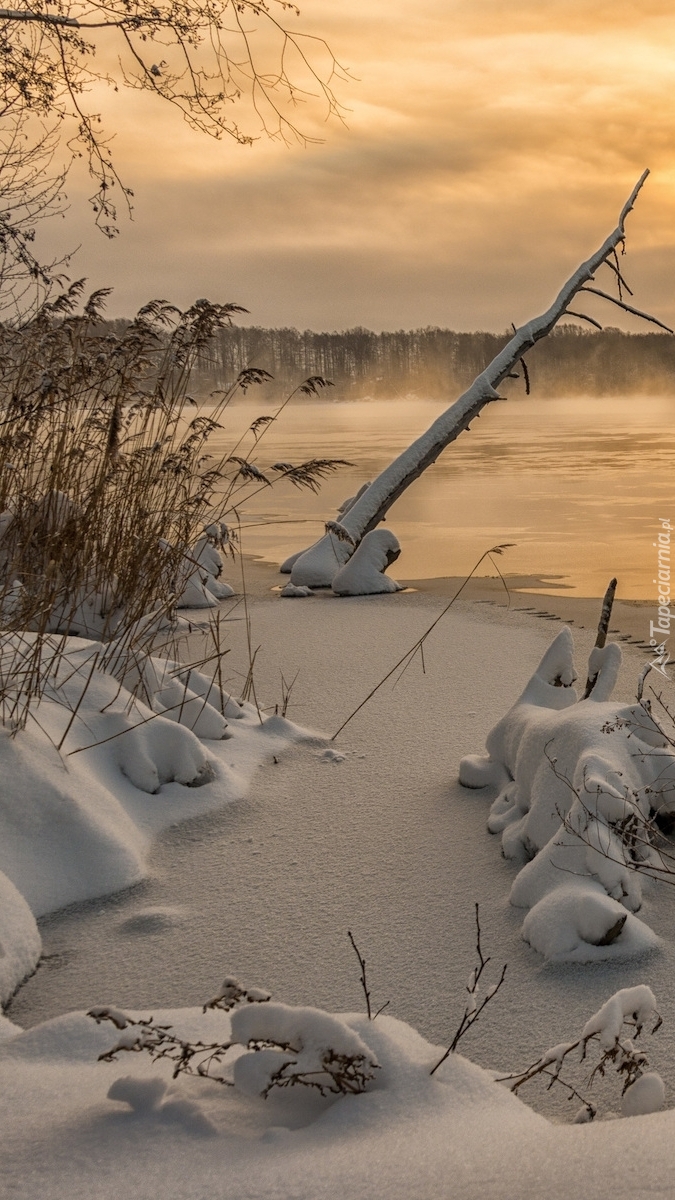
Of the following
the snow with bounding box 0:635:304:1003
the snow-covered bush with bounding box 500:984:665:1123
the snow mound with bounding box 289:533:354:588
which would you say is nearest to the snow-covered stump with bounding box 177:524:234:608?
the snow mound with bounding box 289:533:354:588

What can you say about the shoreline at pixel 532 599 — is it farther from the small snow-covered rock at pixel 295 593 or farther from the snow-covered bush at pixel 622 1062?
the snow-covered bush at pixel 622 1062

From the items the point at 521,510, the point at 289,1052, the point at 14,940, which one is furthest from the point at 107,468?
the point at 521,510

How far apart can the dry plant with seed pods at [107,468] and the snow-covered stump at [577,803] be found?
1076 mm

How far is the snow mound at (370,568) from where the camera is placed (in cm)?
731

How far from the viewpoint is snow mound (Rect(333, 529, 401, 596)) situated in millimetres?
7309

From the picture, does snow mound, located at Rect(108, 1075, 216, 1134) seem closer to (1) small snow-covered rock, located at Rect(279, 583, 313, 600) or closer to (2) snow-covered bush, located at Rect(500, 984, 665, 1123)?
(2) snow-covered bush, located at Rect(500, 984, 665, 1123)

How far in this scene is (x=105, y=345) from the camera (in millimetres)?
3635

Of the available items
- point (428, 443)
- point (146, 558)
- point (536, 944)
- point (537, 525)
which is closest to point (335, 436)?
point (537, 525)

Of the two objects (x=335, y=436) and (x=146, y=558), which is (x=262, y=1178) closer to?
(x=146, y=558)

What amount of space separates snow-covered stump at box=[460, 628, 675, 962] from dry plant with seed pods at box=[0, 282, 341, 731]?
108 centimetres

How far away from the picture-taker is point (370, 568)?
7395 mm

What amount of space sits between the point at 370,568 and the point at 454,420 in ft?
3.88

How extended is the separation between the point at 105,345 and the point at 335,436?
2382cm

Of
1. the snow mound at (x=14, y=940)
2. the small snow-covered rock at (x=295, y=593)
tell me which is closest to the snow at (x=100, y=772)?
the snow mound at (x=14, y=940)
